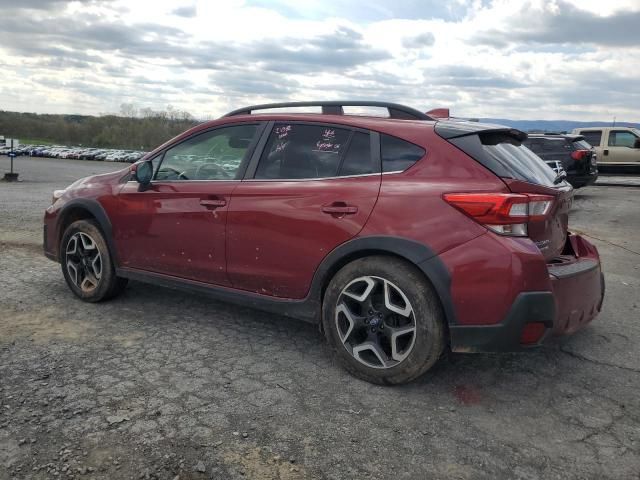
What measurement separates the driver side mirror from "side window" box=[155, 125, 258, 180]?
0.06 m

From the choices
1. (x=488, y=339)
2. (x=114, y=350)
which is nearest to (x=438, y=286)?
(x=488, y=339)

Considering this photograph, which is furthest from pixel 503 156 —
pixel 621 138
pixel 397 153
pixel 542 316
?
pixel 621 138

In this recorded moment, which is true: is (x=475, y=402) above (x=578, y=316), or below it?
below

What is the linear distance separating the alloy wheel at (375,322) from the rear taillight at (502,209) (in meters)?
0.61

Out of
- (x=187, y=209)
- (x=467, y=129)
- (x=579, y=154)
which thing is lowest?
(x=187, y=209)

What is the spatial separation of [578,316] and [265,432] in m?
2.01

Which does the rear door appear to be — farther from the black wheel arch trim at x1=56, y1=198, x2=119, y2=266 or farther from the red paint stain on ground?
the black wheel arch trim at x1=56, y1=198, x2=119, y2=266

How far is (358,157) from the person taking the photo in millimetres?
3518

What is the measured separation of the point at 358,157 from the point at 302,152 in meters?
0.44

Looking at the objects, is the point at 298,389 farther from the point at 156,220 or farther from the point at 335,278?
the point at 156,220

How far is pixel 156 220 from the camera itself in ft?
14.3

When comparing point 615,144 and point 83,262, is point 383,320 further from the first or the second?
point 615,144

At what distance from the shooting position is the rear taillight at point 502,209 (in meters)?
2.98

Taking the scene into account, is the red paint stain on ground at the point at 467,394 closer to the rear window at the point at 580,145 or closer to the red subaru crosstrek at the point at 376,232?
the red subaru crosstrek at the point at 376,232
